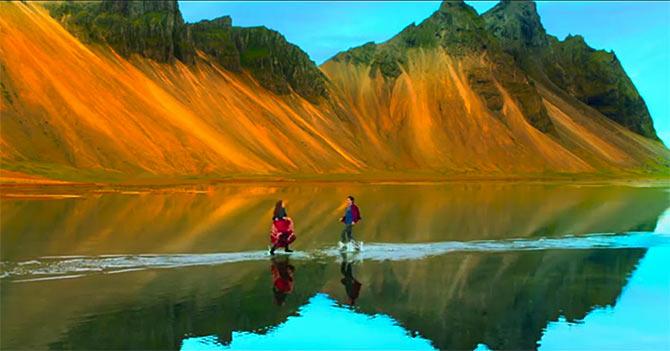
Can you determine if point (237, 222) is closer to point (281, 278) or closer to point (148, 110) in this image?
point (281, 278)

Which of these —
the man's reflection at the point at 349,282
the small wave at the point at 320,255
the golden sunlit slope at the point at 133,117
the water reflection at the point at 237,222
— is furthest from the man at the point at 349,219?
the golden sunlit slope at the point at 133,117

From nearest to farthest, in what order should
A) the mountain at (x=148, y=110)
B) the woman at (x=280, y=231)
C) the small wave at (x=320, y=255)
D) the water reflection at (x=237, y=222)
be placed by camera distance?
the small wave at (x=320, y=255)
the woman at (x=280, y=231)
the water reflection at (x=237, y=222)
the mountain at (x=148, y=110)

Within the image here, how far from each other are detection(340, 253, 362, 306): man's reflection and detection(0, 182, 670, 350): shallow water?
3.2 inches

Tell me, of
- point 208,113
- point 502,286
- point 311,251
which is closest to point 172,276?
point 311,251

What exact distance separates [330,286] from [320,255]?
775 cm

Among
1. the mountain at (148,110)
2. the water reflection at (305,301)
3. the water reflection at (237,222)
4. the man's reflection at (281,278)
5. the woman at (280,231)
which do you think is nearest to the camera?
the water reflection at (305,301)

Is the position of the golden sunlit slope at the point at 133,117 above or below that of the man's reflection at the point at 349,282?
above

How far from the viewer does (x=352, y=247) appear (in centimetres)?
3444

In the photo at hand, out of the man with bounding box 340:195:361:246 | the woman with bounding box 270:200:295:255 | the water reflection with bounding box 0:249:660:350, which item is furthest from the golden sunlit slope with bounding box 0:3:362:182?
the water reflection with bounding box 0:249:660:350

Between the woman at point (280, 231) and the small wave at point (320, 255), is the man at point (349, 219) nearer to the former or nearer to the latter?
the small wave at point (320, 255)

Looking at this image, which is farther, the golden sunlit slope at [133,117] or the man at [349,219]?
the golden sunlit slope at [133,117]

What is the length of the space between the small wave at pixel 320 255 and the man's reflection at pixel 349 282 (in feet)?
5.85

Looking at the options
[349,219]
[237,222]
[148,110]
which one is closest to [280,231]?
[349,219]

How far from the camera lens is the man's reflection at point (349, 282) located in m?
23.5
